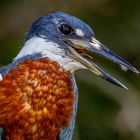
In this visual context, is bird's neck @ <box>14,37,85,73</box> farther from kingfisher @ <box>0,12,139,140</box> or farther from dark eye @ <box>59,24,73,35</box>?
dark eye @ <box>59,24,73,35</box>

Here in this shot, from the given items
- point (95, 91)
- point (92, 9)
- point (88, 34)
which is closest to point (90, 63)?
point (88, 34)

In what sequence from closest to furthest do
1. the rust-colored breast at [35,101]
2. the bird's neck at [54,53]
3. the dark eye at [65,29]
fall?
the rust-colored breast at [35,101]
the bird's neck at [54,53]
the dark eye at [65,29]

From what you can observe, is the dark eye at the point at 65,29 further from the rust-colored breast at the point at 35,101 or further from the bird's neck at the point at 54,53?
the rust-colored breast at the point at 35,101

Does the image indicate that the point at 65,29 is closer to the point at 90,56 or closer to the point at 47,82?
the point at 90,56

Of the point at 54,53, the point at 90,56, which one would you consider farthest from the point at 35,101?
the point at 90,56

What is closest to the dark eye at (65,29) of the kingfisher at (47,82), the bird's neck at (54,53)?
the kingfisher at (47,82)

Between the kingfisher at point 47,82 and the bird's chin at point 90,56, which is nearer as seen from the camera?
the kingfisher at point 47,82

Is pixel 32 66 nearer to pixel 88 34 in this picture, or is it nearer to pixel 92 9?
pixel 88 34
